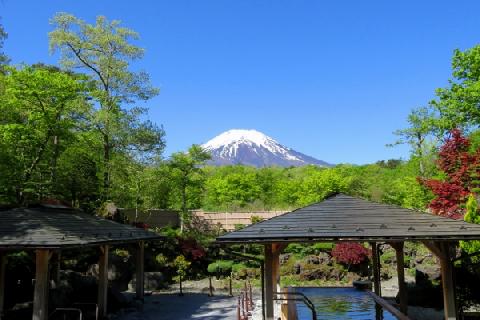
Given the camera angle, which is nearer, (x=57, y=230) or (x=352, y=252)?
(x=57, y=230)

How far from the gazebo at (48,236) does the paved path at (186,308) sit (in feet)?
6.16

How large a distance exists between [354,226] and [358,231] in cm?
29

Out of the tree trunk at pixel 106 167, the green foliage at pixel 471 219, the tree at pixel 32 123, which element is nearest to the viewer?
the green foliage at pixel 471 219

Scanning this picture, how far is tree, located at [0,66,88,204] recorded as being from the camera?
66.0 feet

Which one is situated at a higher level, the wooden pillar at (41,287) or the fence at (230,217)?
the fence at (230,217)

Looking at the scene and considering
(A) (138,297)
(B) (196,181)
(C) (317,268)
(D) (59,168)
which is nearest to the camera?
(A) (138,297)

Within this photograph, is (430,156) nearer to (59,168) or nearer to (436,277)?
(436,277)

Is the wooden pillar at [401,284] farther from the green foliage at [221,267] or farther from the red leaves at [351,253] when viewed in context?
the green foliage at [221,267]

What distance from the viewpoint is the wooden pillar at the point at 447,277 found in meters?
9.52

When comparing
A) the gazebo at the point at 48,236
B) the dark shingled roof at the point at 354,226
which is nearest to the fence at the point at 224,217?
the gazebo at the point at 48,236

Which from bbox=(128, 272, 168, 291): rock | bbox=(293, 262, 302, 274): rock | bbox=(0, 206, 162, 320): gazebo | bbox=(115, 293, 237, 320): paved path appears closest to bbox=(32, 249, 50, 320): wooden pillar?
bbox=(0, 206, 162, 320): gazebo

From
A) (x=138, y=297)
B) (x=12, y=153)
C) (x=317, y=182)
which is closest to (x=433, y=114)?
(x=317, y=182)

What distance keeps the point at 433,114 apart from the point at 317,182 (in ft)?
46.8

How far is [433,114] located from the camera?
35.6 metres
